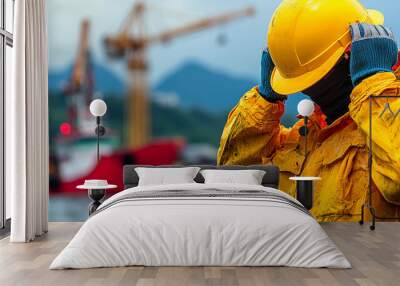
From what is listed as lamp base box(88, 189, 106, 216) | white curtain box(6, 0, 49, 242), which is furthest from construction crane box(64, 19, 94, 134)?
white curtain box(6, 0, 49, 242)

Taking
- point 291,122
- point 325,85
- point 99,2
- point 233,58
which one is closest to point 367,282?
point 325,85

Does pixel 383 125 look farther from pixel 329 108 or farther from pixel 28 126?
pixel 28 126

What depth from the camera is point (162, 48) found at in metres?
8.17

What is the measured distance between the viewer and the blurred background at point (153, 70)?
7.84 m

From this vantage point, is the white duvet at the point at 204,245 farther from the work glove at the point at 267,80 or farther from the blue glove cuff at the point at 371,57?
the work glove at the point at 267,80

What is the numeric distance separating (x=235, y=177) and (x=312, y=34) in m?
1.60

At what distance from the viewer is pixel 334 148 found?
19.8 feet

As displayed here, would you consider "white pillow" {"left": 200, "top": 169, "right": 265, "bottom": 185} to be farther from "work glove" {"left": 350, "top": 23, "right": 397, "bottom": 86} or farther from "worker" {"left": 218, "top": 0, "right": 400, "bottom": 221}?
"work glove" {"left": 350, "top": 23, "right": 397, "bottom": 86}

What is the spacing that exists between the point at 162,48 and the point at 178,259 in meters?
4.88

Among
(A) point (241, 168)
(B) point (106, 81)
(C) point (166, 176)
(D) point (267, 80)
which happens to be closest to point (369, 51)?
(D) point (267, 80)

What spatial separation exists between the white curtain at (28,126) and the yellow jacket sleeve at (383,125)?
3091mm

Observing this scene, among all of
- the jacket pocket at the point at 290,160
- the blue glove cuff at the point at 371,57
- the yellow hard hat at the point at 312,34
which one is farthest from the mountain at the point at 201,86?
the blue glove cuff at the point at 371,57

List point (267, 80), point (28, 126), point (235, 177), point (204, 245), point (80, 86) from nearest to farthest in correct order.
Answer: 1. point (204, 245)
2. point (28, 126)
3. point (235, 177)
4. point (267, 80)
5. point (80, 86)

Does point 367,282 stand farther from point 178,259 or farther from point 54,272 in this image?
point 54,272
